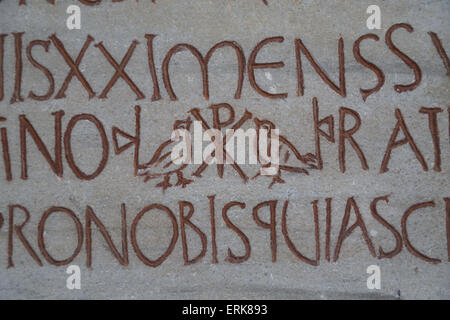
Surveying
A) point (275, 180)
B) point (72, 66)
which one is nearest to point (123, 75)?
point (72, 66)

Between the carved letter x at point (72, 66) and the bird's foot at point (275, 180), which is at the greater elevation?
the carved letter x at point (72, 66)

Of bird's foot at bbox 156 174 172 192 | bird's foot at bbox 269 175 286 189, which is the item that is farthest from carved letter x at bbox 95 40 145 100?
bird's foot at bbox 269 175 286 189

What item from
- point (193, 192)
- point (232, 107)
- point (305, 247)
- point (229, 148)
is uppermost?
point (232, 107)

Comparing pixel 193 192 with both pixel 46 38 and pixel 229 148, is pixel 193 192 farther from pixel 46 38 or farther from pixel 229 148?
pixel 46 38

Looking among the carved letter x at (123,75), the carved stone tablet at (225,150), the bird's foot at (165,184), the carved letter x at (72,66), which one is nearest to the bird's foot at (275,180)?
the carved stone tablet at (225,150)

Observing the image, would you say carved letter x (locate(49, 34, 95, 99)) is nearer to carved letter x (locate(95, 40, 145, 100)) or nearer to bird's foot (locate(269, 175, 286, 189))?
carved letter x (locate(95, 40, 145, 100))

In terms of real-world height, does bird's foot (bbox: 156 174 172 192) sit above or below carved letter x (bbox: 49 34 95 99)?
below

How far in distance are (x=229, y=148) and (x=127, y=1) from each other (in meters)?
0.49

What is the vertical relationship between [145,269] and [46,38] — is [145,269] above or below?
below

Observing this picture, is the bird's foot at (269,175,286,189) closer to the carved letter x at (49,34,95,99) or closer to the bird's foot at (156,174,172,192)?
the bird's foot at (156,174,172,192)

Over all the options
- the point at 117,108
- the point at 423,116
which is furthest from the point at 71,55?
the point at 423,116

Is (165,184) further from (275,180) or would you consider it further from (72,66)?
(72,66)

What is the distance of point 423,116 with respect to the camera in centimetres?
118

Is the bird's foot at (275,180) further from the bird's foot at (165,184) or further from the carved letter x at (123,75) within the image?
the carved letter x at (123,75)
